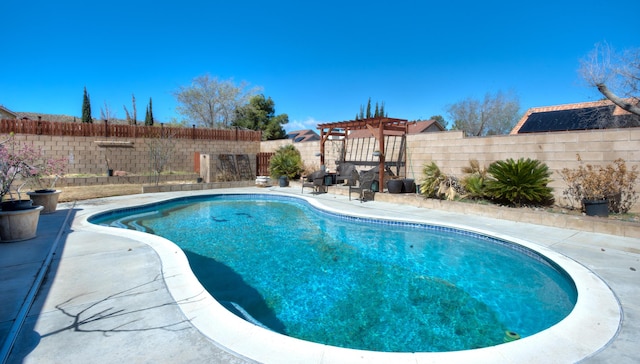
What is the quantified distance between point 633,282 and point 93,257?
7171 millimetres

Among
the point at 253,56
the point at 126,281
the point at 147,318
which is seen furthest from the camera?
the point at 253,56

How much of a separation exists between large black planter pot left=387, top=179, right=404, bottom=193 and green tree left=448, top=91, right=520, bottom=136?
52.8ft

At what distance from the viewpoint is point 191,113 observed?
3275cm

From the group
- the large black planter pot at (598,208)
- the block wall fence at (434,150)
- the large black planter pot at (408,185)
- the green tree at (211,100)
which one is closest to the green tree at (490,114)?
the block wall fence at (434,150)

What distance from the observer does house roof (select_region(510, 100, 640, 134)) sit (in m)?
12.7

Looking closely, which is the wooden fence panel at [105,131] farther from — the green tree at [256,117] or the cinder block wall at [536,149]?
the green tree at [256,117]

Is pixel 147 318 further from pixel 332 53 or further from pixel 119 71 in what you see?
pixel 119 71

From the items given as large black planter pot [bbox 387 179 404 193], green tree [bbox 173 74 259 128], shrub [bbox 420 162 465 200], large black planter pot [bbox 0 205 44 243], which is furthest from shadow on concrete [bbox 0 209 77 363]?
green tree [bbox 173 74 259 128]

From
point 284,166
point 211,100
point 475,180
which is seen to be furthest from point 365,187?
point 211,100

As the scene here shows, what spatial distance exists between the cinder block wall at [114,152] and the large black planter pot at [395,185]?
327 inches

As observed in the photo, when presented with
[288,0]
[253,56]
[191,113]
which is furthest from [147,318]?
[191,113]

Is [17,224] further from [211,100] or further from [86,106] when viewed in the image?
[86,106]

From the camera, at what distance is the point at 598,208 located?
688 cm

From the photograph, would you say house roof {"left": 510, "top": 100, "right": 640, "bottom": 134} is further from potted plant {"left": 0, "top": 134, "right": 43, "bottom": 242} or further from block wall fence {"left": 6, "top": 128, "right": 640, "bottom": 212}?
potted plant {"left": 0, "top": 134, "right": 43, "bottom": 242}
